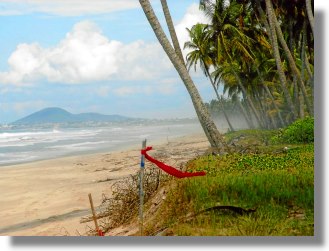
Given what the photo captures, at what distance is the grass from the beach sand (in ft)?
8.25

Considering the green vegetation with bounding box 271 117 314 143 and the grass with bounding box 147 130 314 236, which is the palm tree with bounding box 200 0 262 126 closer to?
the green vegetation with bounding box 271 117 314 143

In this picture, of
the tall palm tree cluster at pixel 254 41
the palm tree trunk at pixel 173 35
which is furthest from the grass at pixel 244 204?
the tall palm tree cluster at pixel 254 41

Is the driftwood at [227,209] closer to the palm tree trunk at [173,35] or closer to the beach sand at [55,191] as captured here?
the beach sand at [55,191]

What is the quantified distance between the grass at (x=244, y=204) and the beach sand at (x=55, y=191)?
8.25 ft

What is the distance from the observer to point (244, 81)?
32719 mm

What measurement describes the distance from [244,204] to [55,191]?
403 inches

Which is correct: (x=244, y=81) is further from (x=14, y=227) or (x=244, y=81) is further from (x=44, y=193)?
(x=14, y=227)

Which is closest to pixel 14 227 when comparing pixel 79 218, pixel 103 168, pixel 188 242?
pixel 79 218

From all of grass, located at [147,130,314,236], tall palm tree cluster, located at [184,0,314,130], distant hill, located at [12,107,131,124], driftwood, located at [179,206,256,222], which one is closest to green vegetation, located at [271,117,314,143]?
tall palm tree cluster, located at [184,0,314,130]

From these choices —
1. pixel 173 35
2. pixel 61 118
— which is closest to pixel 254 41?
pixel 173 35

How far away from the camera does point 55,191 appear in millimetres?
16234

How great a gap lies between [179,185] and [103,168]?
13924 millimetres

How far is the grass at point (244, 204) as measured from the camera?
6.50 m

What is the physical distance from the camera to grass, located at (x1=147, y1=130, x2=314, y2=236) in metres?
6.50
